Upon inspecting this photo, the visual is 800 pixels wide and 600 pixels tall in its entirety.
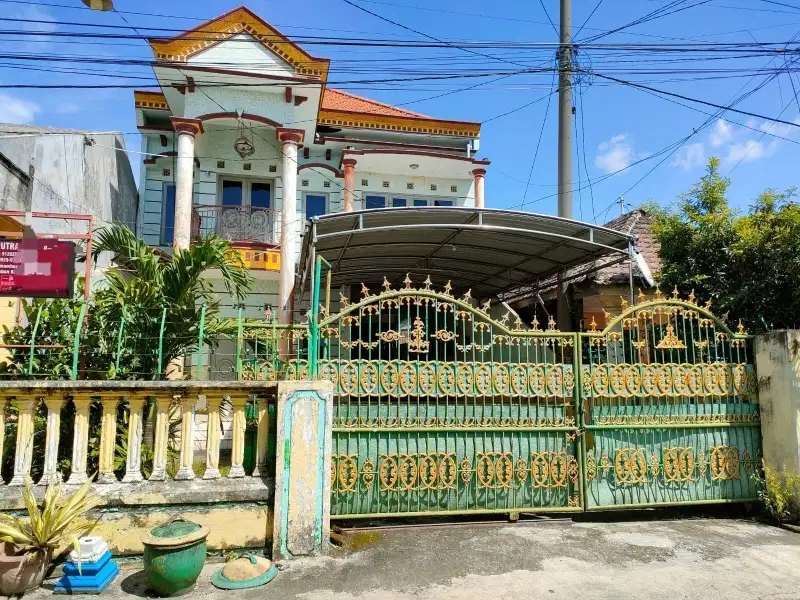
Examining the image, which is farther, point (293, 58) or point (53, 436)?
point (293, 58)

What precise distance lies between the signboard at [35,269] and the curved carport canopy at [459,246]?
100 inches

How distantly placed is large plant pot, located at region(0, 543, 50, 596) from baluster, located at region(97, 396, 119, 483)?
2.28ft

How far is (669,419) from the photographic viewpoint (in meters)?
5.66

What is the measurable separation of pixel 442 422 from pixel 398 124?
9.66m

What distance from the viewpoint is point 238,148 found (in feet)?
39.5

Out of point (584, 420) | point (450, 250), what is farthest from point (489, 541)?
point (450, 250)

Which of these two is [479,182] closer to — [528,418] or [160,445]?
[528,418]

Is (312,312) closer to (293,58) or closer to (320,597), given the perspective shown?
(320,597)

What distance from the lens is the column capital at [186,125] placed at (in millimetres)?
10414

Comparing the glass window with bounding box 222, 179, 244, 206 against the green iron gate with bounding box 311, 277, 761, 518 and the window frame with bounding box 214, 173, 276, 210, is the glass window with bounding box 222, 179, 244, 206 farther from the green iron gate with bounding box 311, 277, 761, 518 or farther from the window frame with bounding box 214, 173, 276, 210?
the green iron gate with bounding box 311, 277, 761, 518

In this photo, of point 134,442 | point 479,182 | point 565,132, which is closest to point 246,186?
point 479,182

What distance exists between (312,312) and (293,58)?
8188mm

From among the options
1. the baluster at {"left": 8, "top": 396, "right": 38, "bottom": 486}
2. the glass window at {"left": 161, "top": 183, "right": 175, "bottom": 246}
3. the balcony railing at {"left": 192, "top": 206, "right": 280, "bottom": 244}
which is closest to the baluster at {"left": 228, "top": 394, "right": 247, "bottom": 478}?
the baluster at {"left": 8, "top": 396, "right": 38, "bottom": 486}

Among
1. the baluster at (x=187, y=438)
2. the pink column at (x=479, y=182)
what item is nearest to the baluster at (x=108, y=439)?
the baluster at (x=187, y=438)
